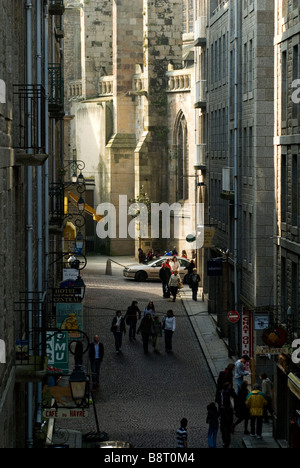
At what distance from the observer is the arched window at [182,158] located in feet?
195

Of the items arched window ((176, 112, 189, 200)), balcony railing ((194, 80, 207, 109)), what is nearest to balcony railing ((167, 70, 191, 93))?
arched window ((176, 112, 189, 200))

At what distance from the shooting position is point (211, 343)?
37.4m

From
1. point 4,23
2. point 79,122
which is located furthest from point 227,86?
point 79,122

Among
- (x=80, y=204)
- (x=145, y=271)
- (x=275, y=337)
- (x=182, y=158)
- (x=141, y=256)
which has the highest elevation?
(x=182, y=158)

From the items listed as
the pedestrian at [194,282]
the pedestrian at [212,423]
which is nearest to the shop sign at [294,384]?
the pedestrian at [212,423]

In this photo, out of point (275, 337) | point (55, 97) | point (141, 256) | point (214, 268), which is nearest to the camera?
point (275, 337)

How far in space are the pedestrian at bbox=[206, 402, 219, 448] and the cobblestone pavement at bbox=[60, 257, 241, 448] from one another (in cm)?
41

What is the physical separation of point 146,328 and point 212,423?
11024mm

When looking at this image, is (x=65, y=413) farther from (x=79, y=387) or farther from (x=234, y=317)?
(x=234, y=317)

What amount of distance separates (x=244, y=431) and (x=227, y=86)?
16105 millimetres

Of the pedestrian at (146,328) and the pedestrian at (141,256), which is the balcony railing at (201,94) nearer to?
the pedestrian at (141,256)

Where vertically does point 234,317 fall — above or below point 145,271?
above

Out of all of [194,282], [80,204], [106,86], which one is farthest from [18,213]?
[106,86]

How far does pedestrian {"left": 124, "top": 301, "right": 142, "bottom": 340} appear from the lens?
1441 inches
